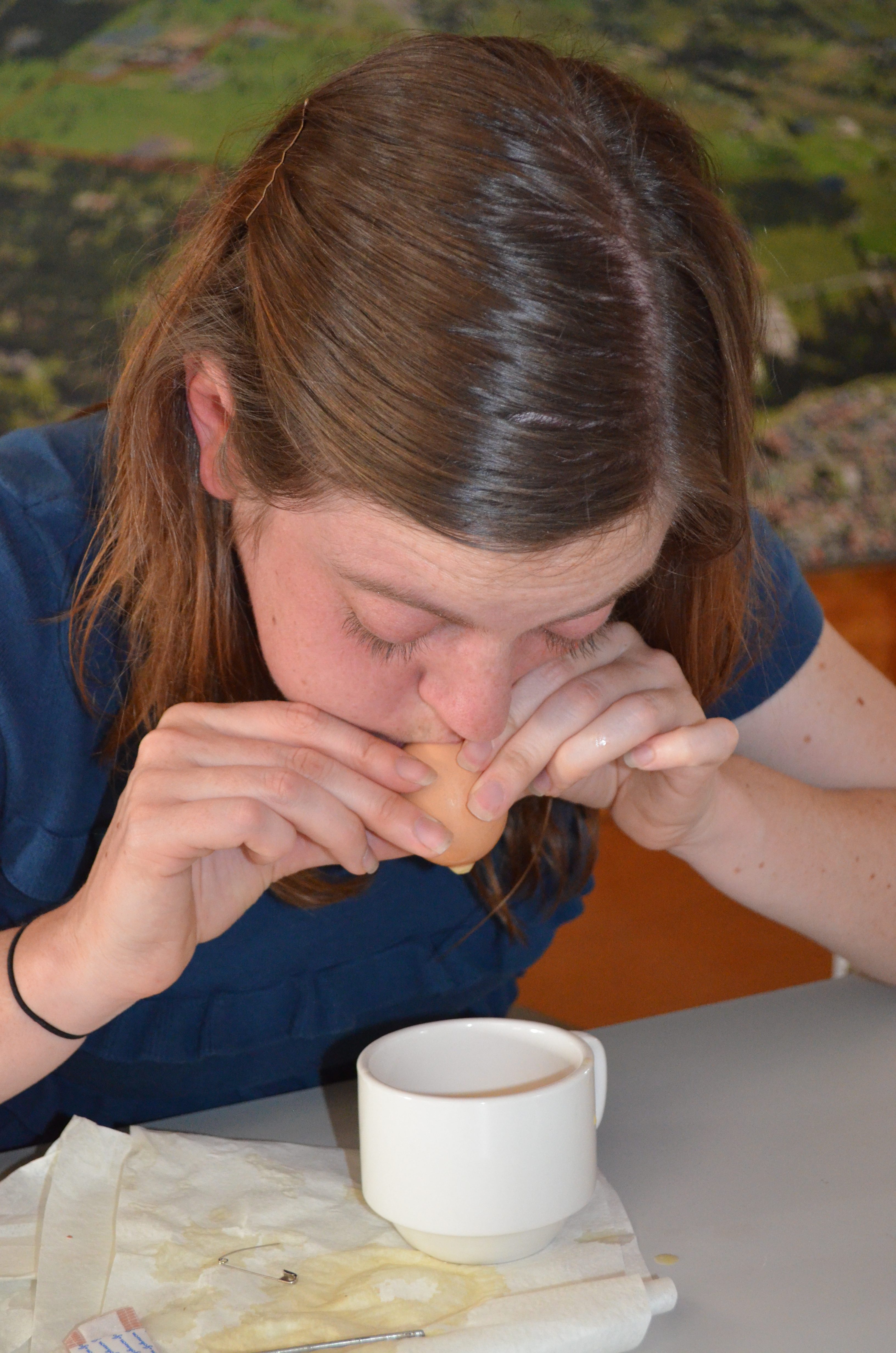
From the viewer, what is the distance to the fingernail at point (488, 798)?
0.88m

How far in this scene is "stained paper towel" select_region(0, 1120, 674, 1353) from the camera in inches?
25.7

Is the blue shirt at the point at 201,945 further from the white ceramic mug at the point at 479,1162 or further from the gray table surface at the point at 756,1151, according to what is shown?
the white ceramic mug at the point at 479,1162

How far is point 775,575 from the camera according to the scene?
1.24 m

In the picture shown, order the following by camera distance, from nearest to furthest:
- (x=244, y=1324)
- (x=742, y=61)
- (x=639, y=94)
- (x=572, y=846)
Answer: (x=244, y=1324), (x=639, y=94), (x=572, y=846), (x=742, y=61)

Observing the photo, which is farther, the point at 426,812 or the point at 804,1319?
the point at 426,812

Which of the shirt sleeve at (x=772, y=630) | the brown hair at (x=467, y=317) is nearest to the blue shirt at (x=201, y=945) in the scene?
the shirt sleeve at (x=772, y=630)

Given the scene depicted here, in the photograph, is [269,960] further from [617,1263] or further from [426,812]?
[617,1263]

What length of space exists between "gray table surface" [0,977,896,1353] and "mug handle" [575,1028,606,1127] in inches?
2.4

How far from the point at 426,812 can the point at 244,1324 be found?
0.35 meters

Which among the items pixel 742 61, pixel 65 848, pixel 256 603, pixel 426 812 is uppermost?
pixel 742 61

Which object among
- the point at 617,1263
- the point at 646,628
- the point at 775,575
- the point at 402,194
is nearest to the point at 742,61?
the point at 775,575

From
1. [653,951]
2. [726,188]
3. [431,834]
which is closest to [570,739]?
[431,834]

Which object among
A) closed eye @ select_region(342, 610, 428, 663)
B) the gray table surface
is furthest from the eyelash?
the gray table surface

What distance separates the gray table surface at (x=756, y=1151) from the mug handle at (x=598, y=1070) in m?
0.06
